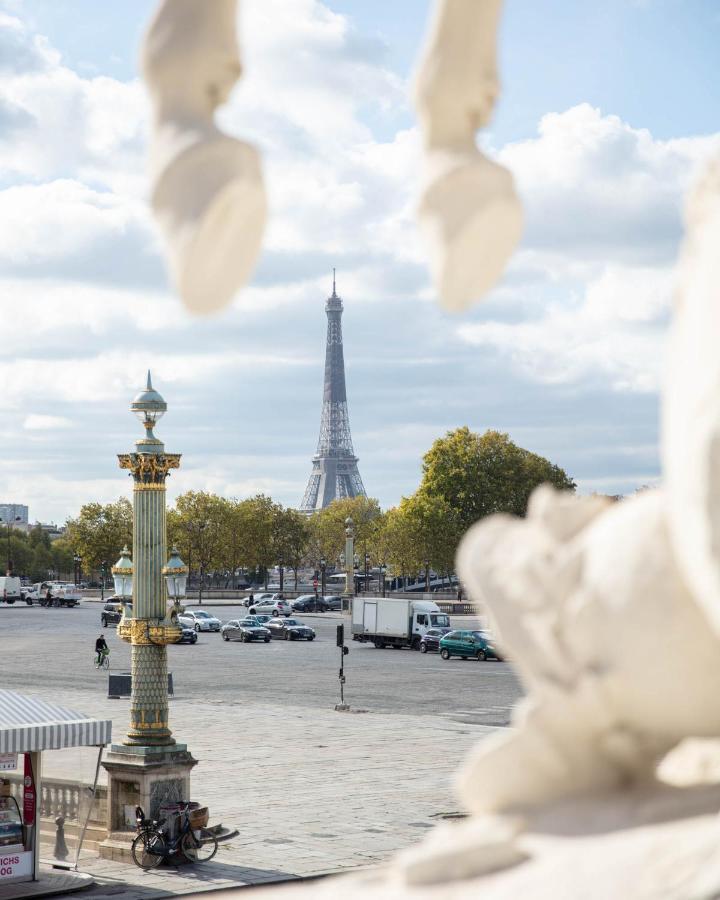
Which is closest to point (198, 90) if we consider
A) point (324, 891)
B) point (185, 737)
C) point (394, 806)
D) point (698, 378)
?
point (698, 378)

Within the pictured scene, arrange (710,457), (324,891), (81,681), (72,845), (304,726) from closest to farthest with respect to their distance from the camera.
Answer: (710,457)
(324,891)
(72,845)
(304,726)
(81,681)

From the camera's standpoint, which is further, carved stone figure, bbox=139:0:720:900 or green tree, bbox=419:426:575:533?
green tree, bbox=419:426:575:533

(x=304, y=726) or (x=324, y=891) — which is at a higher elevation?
(x=324, y=891)

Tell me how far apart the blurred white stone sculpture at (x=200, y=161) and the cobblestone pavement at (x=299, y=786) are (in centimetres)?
1260

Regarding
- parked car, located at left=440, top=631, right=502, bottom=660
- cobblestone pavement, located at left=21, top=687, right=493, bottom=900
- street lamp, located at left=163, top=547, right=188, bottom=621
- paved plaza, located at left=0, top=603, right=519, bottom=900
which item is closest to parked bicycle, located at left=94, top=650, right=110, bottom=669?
paved plaza, located at left=0, top=603, right=519, bottom=900

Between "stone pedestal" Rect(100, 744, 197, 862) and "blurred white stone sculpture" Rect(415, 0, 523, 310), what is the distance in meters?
13.9

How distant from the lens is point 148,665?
53.0 ft

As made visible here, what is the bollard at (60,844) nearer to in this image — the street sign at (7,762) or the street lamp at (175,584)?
the street sign at (7,762)

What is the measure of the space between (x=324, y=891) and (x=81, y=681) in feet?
115

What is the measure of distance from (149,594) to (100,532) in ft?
272

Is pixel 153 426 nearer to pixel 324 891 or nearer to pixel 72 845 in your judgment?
pixel 72 845

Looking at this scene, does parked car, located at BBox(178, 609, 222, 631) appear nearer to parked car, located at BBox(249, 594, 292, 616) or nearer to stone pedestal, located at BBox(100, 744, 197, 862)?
parked car, located at BBox(249, 594, 292, 616)

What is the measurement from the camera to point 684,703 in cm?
251

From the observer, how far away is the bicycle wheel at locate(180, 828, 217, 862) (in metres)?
15.5
